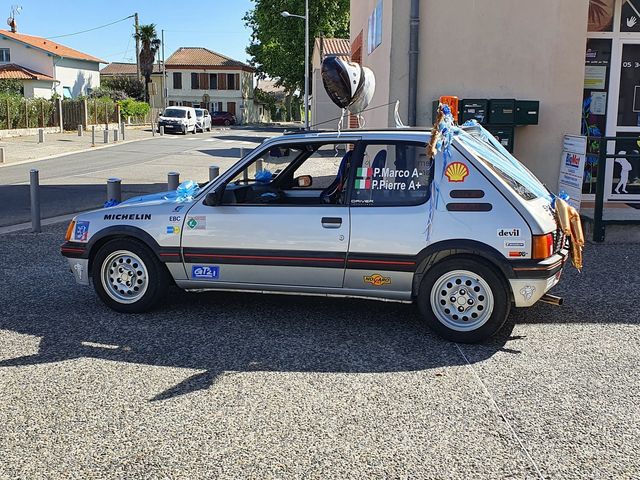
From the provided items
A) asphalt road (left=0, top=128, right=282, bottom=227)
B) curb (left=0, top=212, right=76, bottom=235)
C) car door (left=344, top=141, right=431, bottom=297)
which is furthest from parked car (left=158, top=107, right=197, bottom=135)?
car door (left=344, top=141, right=431, bottom=297)

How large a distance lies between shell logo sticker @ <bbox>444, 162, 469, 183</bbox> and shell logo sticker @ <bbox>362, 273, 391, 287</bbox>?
893mm

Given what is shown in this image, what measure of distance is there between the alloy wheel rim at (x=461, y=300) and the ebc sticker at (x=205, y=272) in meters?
1.75

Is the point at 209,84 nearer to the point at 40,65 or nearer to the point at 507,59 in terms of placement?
the point at 40,65

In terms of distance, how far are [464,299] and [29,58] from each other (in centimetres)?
5658

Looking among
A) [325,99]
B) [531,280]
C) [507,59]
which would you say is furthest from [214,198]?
[325,99]

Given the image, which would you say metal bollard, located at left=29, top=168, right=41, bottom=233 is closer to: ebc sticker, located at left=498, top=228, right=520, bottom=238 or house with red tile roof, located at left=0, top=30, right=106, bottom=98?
ebc sticker, located at left=498, top=228, right=520, bottom=238

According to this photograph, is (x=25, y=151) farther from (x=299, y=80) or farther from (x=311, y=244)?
(x=299, y=80)

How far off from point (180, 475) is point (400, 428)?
123cm

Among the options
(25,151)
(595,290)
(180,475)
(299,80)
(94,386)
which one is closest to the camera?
(180,475)

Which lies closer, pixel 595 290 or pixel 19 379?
pixel 19 379

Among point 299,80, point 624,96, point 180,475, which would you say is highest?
point 299,80

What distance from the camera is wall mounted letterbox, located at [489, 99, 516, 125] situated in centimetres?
1046

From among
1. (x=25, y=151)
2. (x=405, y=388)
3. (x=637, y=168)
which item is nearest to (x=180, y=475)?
(x=405, y=388)

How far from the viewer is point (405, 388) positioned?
4438mm
